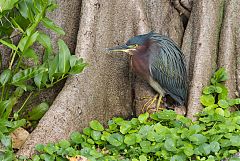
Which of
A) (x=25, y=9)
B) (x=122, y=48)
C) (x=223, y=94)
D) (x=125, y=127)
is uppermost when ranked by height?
(x=25, y=9)

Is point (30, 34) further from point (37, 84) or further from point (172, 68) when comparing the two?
point (172, 68)

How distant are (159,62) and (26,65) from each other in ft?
3.94

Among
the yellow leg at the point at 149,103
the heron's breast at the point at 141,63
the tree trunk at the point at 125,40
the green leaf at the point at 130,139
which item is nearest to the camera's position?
the green leaf at the point at 130,139

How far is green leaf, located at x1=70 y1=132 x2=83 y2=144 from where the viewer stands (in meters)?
4.89

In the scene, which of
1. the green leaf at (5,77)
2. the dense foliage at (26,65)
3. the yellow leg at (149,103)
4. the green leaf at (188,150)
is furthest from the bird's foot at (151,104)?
the green leaf at (5,77)

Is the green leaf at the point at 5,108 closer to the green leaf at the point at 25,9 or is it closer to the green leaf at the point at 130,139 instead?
the green leaf at the point at 25,9

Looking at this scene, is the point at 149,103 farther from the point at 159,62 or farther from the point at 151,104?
the point at 159,62

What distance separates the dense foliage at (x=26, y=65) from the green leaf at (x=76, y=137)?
0.42 metres

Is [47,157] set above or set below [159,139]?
below

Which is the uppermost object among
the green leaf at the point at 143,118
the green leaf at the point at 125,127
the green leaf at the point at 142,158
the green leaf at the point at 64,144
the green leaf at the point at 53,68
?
the green leaf at the point at 53,68

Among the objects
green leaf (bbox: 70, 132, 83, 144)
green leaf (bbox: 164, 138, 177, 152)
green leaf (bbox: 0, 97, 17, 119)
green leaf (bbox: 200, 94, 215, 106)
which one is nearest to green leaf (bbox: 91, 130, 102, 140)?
green leaf (bbox: 70, 132, 83, 144)

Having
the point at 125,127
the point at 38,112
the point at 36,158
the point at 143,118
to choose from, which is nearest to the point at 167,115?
the point at 143,118

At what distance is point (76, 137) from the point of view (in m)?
4.92

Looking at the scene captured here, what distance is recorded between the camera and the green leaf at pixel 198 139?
4637 millimetres
